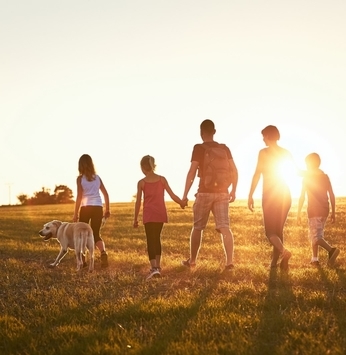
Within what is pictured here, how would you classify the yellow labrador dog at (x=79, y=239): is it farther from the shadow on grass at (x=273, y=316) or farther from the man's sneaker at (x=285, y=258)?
the shadow on grass at (x=273, y=316)

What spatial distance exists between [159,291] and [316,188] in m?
4.94

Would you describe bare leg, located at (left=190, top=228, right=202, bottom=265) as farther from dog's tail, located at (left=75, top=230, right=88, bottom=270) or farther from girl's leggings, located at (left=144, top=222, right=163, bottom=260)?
dog's tail, located at (left=75, top=230, right=88, bottom=270)

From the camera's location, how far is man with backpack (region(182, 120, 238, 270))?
10070 millimetres

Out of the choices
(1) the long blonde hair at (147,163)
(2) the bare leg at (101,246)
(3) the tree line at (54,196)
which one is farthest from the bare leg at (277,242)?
(3) the tree line at (54,196)

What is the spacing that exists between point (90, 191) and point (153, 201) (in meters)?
2.34

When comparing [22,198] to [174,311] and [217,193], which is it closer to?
[217,193]

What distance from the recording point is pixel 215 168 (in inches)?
396

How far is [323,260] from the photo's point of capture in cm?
1345

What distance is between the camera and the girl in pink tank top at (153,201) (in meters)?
10.5

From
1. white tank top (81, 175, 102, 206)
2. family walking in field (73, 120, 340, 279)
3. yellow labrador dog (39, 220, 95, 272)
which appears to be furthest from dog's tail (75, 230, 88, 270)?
family walking in field (73, 120, 340, 279)

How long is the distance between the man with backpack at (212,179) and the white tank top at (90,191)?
2.91 metres

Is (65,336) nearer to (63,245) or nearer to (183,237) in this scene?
(63,245)

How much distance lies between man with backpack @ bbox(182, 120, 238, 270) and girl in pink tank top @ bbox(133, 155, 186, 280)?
1.56ft

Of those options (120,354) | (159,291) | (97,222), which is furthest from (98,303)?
(97,222)
